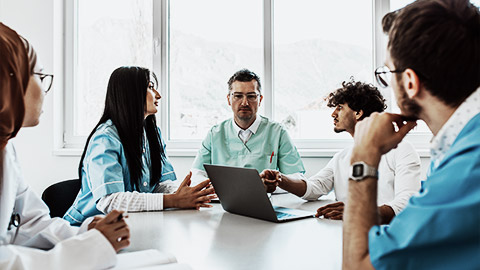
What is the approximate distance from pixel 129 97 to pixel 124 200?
1.64 ft

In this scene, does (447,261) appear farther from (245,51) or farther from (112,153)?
(245,51)

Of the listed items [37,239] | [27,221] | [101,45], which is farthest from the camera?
[101,45]

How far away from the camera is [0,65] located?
920 mm

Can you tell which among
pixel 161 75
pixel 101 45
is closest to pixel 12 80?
pixel 161 75

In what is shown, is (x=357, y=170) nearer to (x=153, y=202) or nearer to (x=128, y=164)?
(x=153, y=202)

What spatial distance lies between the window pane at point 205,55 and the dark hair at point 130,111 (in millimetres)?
1394

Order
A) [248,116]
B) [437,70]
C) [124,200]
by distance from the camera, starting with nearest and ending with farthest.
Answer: [437,70]
[124,200]
[248,116]

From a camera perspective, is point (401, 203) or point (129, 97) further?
point (129, 97)

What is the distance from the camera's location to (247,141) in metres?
2.68

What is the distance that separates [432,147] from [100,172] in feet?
4.04

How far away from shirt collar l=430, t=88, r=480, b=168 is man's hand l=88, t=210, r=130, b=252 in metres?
0.76

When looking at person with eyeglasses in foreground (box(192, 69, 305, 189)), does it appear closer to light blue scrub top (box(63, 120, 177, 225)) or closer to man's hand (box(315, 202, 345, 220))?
light blue scrub top (box(63, 120, 177, 225))

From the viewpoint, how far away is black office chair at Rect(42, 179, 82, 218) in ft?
6.03

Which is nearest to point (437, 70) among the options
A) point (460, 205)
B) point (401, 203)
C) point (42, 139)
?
point (460, 205)
